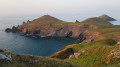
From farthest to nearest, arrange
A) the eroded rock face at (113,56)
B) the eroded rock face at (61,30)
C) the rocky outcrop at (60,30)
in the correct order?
the rocky outcrop at (60,30) → the eroded rock face at (61,30) → the eroded rock face at (113,56)

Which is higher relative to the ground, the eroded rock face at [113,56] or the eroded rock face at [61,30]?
the eroded rock face at [113,56]

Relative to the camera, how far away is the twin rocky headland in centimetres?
1432

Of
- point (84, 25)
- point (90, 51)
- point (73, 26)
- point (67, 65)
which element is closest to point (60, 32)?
point (73, 26)

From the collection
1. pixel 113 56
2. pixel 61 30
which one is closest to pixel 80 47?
pixel 113 56

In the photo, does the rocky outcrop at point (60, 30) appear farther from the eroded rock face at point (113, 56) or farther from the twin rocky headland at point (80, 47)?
the eroded rock face at point (113, 56)

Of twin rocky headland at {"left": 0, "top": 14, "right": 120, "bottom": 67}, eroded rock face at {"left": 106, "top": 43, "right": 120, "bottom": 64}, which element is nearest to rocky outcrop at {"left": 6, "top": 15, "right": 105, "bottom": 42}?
twin rocky headland at {"left": 0, "top": 14, "right": 120, "bottom": 67}

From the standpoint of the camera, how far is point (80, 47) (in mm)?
40938

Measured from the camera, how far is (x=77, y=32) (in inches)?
4806

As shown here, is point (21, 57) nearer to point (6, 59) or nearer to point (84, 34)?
point (6, 59)

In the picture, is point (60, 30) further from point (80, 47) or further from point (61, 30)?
point (80, 47)

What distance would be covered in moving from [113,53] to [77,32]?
99.0m

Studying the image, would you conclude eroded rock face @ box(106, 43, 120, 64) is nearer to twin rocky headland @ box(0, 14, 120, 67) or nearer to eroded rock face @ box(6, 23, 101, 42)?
twin rocky headland @ box(0, 14, 120, 67)

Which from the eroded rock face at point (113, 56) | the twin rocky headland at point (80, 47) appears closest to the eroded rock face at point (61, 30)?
the twin rocky headland at point (80, 47)

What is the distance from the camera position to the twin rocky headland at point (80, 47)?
14320mm
